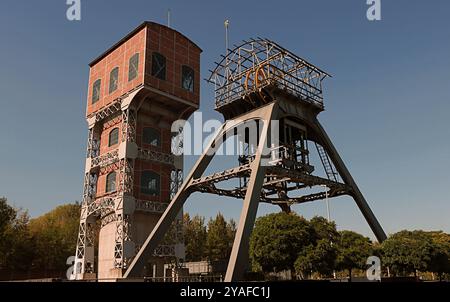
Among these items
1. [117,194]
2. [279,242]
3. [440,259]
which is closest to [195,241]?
[117,194]

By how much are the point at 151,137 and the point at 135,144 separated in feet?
9.81

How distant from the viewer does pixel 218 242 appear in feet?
220

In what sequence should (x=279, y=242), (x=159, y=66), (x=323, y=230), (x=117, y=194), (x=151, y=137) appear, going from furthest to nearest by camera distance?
(x=151, y=137) → (x=159, y=66) → (x=117, y=194) → (x=323, y=230) → (x=279, y=242)

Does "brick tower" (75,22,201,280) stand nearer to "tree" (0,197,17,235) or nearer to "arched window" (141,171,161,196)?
"arched window" (141,171,161,196)

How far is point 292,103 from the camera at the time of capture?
33.8m

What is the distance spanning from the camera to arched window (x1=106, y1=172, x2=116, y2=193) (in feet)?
131

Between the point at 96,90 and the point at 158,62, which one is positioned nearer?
the point at 158,62

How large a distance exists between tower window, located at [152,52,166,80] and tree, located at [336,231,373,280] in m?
24.3

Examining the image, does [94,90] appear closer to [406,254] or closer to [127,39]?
[127,39]

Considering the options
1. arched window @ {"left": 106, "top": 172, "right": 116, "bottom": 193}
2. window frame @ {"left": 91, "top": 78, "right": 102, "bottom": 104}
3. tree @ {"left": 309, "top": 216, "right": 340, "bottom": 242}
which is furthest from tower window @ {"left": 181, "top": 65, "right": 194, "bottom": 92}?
tree @ {"left": 309, "top": 216, "right": 340, "bottom": 242}

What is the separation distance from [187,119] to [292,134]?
1416 cm
